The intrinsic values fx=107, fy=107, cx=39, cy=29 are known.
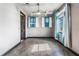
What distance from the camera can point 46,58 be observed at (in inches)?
33.4

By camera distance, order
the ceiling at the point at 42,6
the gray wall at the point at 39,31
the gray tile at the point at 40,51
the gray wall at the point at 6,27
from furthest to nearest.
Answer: the gray wall at the point at 39,31 < the ceiling at the point at 42,6 < the gray tile at the point at 40,51 < the gray wall at the point at 6,27

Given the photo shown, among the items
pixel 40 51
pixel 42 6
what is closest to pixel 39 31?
pixel 42 6

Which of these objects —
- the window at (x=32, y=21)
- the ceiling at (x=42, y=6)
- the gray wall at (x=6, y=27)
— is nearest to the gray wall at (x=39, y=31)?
the window at (x=32, y=21)

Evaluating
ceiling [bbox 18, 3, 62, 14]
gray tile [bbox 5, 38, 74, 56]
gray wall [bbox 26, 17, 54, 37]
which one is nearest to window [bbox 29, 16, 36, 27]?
gray wall [bbox 26, 17, 54, 37]

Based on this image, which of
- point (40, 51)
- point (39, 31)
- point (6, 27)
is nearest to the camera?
point (6, 27)

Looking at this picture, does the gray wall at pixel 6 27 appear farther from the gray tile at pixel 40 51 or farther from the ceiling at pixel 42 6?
the ceiling at pixel 42 6

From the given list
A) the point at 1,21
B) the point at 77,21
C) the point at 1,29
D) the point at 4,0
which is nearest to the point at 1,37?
the point at 1,29

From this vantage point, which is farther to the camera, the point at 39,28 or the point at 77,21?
the point at 39,28

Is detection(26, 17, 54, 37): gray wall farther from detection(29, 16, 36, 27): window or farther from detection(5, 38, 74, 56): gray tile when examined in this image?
detection(5, 38, 74, 56): gray tile

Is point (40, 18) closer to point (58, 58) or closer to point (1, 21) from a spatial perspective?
point (1, 21)

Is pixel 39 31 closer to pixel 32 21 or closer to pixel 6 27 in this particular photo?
pixel 32 21

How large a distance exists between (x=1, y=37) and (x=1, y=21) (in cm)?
56

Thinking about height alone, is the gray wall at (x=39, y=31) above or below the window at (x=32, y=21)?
below

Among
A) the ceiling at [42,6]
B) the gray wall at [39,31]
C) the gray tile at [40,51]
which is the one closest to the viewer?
the gray tile at [40,51]
